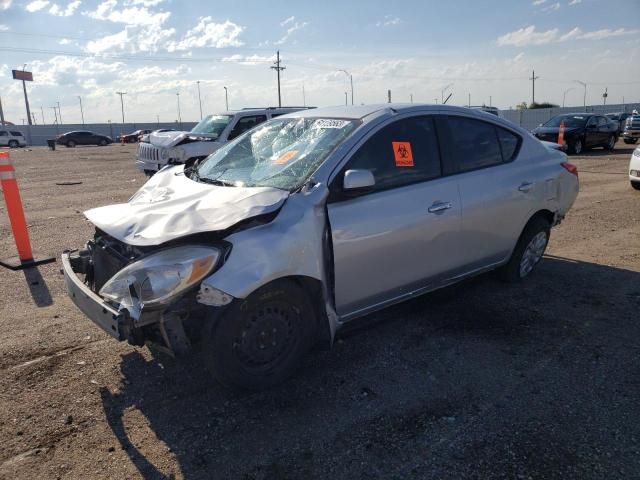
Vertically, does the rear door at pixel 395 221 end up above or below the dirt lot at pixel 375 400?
above

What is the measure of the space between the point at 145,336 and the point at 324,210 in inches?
52.6

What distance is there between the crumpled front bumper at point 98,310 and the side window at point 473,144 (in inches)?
112

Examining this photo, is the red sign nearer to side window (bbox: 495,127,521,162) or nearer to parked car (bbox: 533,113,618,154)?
parked car (bbox: 533,113,618,154)

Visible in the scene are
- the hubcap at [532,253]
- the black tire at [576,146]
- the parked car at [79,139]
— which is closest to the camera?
the hubcap at [532,253]

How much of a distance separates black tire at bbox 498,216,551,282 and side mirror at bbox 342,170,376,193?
231 centimetres

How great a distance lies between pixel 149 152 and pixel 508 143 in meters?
10.6

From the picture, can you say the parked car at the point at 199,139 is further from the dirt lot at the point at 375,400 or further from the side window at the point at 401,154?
the side window at the point at 401,154

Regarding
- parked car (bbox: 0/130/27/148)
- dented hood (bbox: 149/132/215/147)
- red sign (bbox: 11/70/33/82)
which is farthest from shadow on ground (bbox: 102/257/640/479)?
red sign (bbox: 11/70/33/82)

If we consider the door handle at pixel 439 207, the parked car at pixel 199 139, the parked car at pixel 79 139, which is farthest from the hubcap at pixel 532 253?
the parked car at pixel 79 139

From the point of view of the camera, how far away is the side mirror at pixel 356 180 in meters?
3.30

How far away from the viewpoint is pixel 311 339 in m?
3.44

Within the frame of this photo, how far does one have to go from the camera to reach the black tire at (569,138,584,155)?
2050cm

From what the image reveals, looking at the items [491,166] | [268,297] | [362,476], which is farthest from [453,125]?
[362,476]

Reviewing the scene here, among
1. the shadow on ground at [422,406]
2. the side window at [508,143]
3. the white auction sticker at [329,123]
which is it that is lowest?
the shadow on ground at [422,406]
